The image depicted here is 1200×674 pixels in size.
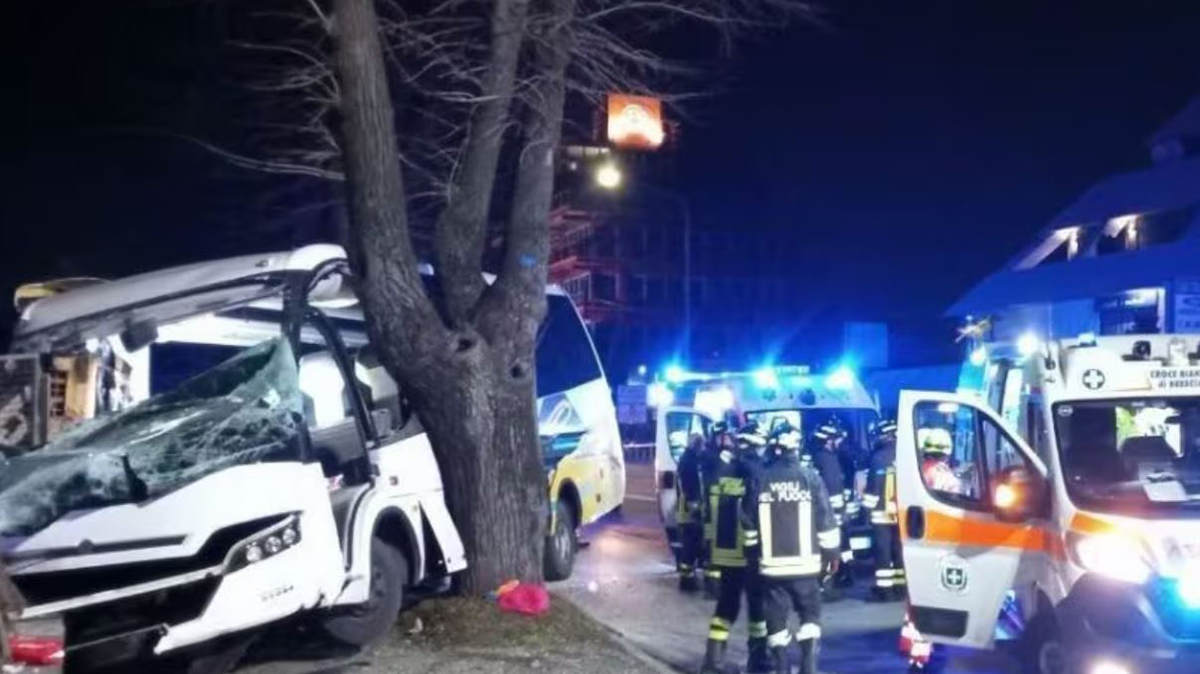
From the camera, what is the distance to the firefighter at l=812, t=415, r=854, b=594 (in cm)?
1330

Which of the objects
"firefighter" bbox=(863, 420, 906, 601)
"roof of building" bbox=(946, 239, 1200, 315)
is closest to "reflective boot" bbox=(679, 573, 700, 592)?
"firefighter" bbox=(863, 420, 906, 601)

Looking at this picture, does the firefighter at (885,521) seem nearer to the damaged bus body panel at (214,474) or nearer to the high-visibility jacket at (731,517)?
the high-visibility jacket at (731,517)

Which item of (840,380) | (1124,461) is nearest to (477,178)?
(1124,461)

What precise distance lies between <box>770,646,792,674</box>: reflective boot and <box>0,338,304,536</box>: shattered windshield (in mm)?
3473

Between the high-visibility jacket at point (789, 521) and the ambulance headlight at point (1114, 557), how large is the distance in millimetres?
2116

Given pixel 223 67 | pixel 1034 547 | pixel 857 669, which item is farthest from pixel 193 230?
pixel 1034 547

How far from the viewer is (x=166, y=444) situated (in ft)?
27.8

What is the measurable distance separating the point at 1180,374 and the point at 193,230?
20.7 m

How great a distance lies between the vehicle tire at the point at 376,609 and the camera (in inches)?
387

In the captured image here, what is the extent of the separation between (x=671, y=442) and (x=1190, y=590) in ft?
29.1

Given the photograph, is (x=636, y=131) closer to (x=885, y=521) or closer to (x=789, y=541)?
(x=885, y=521)

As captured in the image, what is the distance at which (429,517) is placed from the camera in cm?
1086

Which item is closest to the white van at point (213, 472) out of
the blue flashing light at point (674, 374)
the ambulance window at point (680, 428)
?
the ambulance window at point (680, 428)

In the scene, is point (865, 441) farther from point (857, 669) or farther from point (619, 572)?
point (857, 669)
